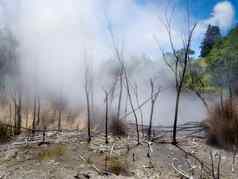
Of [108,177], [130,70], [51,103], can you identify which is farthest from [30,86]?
[108,177]

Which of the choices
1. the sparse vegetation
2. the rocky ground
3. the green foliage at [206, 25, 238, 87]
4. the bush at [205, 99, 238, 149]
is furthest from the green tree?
the sparse vegetation

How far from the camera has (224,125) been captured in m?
4.11

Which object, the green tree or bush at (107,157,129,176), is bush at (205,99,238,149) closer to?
bush at (107,157,129,176)

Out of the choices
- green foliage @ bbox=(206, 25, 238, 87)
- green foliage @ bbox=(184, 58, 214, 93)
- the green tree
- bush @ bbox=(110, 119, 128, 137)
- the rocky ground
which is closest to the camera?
the rocky ground

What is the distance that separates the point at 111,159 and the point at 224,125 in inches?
74.3

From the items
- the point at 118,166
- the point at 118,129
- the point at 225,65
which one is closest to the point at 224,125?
the point at 118,166

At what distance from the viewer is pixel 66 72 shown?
9.99m

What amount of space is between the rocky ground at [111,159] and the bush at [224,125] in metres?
0.18

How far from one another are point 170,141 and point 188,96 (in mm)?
5730

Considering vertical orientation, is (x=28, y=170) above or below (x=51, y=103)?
below

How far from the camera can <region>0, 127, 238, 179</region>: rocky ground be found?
11.2 feet

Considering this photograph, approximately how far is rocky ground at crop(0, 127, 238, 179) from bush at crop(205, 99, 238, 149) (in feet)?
0.58

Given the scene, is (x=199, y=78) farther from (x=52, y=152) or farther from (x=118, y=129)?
(x=52, y=152)

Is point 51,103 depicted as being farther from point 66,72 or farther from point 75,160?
point 75,160
